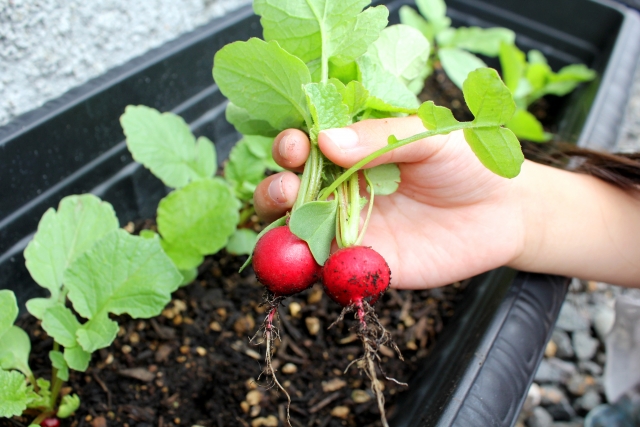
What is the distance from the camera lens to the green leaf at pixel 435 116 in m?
0.63

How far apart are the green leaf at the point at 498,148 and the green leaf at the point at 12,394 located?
2.36 ft

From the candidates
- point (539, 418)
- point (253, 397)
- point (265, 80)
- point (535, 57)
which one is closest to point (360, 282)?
point (265, 80)

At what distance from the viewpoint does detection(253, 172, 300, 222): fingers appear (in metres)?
0.80

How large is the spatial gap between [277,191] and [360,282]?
21 centimetres

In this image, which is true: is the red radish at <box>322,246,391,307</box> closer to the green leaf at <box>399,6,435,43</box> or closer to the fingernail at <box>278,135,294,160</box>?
the fingernail at <box>278,135,294,160</box>

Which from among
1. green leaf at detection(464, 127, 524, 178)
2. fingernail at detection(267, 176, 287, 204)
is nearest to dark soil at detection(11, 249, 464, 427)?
fingernail at detection(267, 176, 287, 204)

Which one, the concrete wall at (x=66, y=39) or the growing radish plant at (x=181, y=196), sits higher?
the concrete wall at (x=66, y=39)

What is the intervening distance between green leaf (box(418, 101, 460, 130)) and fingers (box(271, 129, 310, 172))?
20 cm

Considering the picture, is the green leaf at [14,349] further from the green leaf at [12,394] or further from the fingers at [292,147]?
the fingers at [292,147]

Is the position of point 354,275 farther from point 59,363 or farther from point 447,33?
point 447,33

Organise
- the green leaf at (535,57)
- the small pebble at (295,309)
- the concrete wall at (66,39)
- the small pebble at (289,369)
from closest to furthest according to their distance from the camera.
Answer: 1. the concrete wall at (66,39)
2. the small pebble at (289,369)
3. the small pebble at (295,309)
4. the green leaf at (535,57)

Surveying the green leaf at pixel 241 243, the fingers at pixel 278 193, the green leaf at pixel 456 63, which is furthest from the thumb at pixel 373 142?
the green leaf at pixel 456 63

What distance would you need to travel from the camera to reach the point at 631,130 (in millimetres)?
2088

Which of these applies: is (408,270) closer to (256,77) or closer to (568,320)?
(256,77)
